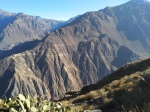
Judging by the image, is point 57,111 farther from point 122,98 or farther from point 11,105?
point 122,98

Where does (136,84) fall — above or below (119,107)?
above

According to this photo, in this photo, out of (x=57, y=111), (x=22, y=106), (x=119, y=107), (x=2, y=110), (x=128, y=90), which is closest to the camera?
(x=22, y=106)

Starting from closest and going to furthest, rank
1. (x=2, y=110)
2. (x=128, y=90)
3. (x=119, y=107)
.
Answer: (x=2, y=110), (x=119, y=107), (x=128, y=90)

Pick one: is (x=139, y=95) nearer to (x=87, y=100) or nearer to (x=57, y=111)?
(x=87, y=100)

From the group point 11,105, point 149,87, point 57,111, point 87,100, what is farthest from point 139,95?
point 11,105

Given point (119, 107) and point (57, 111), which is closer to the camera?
point (57, 111)

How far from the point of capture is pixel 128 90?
20.0 meters

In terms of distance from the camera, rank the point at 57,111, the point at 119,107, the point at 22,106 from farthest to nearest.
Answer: the point at 119,107
the point at 57,111
the point at 22,106

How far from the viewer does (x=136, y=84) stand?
20.1 metres

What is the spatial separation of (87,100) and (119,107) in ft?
17.5

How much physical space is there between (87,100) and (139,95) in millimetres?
5904

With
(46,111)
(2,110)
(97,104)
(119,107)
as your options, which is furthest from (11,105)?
(97,104)

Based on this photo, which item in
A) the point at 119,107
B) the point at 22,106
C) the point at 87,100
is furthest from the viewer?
the point at 87,100

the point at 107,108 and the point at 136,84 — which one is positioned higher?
the point at 136,84
